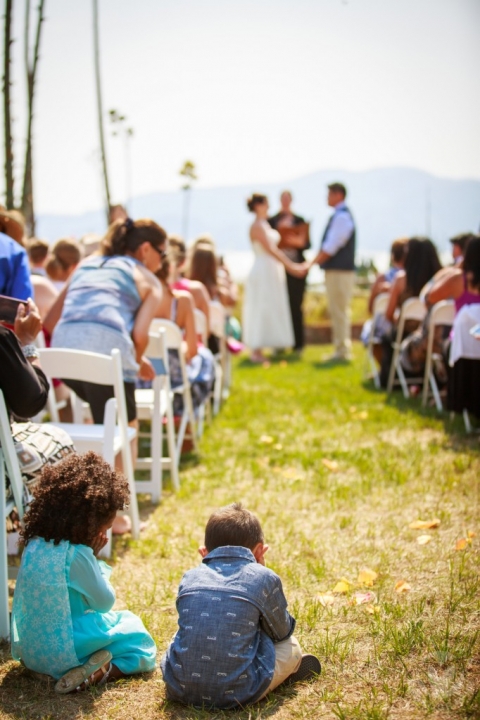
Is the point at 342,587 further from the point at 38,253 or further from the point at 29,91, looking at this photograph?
the point at 29,91

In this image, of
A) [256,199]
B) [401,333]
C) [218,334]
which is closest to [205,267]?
[218,334]

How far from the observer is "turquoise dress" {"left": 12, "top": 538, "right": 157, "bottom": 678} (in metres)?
2.65

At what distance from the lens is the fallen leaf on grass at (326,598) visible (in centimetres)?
333

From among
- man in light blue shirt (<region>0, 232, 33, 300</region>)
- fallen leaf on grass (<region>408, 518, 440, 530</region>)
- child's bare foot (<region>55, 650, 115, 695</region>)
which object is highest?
man in light blue shirt (<region>0, 232, 33, 300</region>)

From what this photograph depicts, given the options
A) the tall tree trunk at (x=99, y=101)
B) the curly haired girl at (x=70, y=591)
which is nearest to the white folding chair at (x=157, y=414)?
the curly haired girl at (x=70, y=591)

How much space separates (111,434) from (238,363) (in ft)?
28.8

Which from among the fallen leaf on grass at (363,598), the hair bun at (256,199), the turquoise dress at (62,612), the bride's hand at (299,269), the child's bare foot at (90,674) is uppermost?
the hair bun at (256,199)

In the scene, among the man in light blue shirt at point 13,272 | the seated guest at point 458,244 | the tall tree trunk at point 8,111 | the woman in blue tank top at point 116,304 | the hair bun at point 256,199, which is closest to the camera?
the man in light blue shirt at point 13,272

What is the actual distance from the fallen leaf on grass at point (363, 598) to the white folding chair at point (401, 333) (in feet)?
16.5

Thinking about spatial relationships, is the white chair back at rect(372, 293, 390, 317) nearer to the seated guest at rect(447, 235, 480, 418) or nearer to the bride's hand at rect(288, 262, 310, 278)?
the seated guest at rect(447, 235, 480, 418)

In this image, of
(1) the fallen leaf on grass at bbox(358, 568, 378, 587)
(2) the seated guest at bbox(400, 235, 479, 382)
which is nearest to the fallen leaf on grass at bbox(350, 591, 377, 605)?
(1) the fallen leaf on grass at bbox(358, 568, 378, 587)

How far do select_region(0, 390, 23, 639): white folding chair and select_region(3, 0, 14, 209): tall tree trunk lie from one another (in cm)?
528

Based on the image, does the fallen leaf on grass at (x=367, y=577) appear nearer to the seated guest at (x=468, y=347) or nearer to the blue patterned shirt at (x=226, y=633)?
the blue patterned shirt at (x=226, y=633)

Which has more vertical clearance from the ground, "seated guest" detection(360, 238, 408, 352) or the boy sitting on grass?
"seated guest" detection(360, 238, 408, 352)
